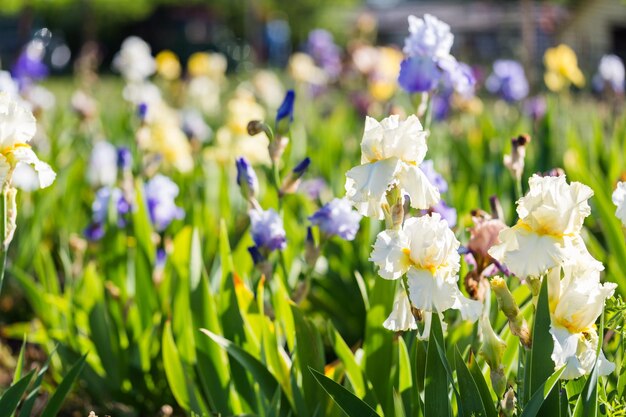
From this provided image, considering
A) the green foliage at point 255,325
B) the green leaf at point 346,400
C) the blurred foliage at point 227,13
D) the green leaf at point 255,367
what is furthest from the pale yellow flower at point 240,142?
the blurred foliage at point 227,13

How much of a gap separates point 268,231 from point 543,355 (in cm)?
69

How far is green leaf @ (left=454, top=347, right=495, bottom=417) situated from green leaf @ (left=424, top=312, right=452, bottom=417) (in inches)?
0.8

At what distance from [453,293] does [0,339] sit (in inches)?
80.7

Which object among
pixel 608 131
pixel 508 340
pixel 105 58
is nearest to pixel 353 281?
pixel 508 340

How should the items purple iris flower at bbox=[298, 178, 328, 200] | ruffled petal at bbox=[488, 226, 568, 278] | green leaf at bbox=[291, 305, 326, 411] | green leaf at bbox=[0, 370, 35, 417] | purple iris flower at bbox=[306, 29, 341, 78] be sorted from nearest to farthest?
1. ruffled petal at bbox=[488, 226, 568, 278]
2. green leaf at bbox=[0, 370, 35, 417]
3. green leaf at bbox=[291, 305, 326, 411]
4. purple iris flower at bbox=[298, 178, 328, 200]
5. purple iris flower at bbox=[306, 29, 341, 78]

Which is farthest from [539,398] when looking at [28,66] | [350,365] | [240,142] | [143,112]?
[28,66]

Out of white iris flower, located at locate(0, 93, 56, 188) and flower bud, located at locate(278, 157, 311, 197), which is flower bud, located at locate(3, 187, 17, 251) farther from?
flower bud, located at locate(278, 157, 311, 197)

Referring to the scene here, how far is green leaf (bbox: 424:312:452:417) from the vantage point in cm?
115

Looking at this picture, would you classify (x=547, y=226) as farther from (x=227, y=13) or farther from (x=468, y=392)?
(x=227, y=13)

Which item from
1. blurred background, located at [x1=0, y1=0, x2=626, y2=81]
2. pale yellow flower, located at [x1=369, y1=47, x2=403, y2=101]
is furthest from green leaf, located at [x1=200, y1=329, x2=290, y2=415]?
blurred background, located at [x1=0, y1=0, x2=626, y2=81]

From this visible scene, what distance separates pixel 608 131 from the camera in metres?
4.58

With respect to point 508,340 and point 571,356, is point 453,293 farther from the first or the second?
point 508,340

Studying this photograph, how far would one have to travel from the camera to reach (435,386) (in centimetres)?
116

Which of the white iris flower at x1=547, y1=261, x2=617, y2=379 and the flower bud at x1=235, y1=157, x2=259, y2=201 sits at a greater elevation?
the white iris flower at x1=547, y1=261, x2=617, y2=379
